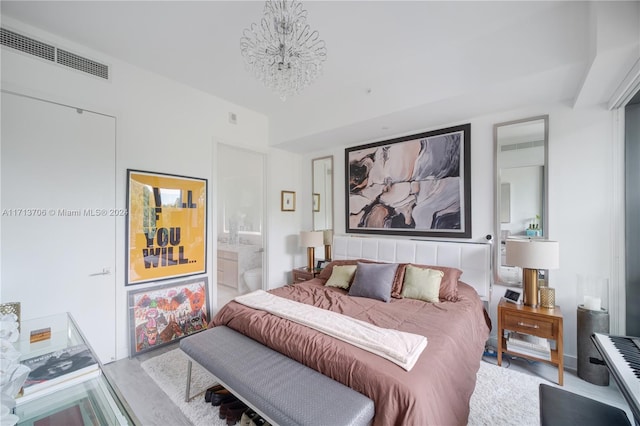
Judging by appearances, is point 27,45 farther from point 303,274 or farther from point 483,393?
point 483,393

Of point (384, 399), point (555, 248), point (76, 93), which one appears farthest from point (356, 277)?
point (76, 93)

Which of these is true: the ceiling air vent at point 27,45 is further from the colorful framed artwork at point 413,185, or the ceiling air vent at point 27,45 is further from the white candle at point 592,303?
the white candle at point 592,303

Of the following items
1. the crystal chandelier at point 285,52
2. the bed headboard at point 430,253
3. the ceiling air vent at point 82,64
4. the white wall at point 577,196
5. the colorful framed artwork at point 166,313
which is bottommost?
the colorful framed artwork at point 166,313

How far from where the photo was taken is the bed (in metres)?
1.31

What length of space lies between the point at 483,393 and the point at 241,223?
370cm

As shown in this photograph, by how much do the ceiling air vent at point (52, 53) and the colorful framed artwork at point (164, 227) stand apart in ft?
3.19

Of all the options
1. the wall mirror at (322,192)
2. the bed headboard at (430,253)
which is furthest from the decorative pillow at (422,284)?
the wall mirror at (322,192)

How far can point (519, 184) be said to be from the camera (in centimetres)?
262

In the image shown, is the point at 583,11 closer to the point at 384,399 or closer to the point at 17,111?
the point at 384,399

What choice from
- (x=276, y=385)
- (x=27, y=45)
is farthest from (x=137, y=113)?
(x=276, y=385)

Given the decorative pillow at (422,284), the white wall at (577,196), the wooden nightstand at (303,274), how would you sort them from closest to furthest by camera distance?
the white wall at (577,196), the decorative pillow at (422,284), the wooden nightstand at (303,274)

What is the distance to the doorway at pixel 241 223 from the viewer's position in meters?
4.10

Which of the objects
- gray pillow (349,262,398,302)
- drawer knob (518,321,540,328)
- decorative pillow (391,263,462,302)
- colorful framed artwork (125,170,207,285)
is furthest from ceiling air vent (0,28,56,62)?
drawer knob (518,321,540,328)

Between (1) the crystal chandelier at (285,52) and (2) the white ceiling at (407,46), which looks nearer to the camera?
(1) the crystal chandelier at (285,52)
